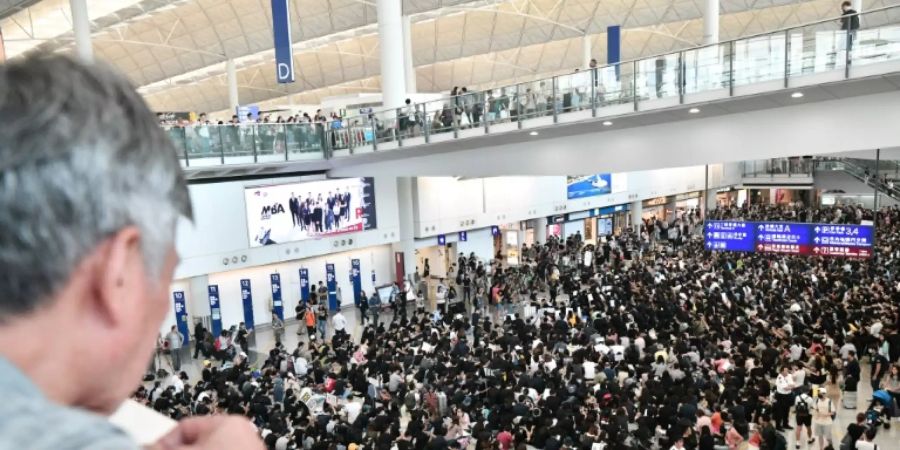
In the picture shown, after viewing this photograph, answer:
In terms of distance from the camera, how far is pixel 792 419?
1402 centimetres

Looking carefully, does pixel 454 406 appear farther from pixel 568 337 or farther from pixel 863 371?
pixel 863 371

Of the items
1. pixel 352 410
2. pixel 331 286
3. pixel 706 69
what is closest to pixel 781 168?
pixel 331 286

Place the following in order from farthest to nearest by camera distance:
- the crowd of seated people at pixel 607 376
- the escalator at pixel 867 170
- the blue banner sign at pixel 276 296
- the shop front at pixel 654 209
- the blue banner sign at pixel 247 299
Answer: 1. the shop front at pixel 654 209
2. the escalator at pixel 867 170
3. the blue banner sign at pixel 276 296
4. the blue banner sign at pixel 247 299
5. the crowd of seated people at pixel 607 376

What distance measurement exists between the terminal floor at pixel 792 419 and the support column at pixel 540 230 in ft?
32.4

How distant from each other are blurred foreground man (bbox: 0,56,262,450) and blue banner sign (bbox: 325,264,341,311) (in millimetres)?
25857

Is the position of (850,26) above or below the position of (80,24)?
below

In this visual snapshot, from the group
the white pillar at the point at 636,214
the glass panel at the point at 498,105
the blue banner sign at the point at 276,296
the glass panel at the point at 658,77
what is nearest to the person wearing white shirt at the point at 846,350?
the glass panel at the point at 658,77

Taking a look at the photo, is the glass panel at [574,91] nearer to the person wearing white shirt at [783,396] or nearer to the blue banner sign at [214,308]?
the person wearing white shirt at [783,396]

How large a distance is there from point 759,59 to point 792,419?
24.5 ft

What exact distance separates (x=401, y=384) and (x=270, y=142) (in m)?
11.3

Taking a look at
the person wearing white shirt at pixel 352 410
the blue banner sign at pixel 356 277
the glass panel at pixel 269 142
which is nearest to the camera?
the person wearing white shirt at pixel 352 410

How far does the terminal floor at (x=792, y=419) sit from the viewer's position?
12709 mm

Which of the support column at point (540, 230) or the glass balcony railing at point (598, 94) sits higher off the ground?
the glass balcony railing at point (598, 94)

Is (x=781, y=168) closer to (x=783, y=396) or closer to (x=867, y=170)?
(x=867, y=170)
